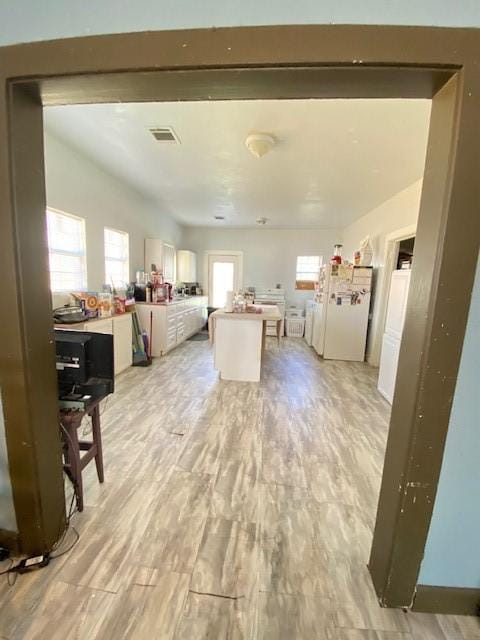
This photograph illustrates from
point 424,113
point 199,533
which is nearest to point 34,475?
point 199,533

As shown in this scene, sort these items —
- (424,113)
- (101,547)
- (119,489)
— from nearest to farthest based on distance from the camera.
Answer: (101,547), (119,489), (424,113)

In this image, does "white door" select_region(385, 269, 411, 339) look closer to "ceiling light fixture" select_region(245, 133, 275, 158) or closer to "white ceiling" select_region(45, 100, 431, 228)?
"white ceiling" select_region(45, 100, 431, 228)

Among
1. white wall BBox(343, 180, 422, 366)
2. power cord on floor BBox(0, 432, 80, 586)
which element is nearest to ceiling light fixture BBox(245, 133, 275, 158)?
white wall BBox(343, 180, 422, 366)

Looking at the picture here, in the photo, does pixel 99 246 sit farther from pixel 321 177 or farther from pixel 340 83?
pixel 340 83

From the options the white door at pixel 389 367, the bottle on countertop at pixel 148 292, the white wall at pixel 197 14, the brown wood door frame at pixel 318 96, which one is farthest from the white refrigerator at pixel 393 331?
the bottle on countertop at pixel 148 292

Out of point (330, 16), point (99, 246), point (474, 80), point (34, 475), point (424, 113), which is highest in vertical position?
point (424, 113)

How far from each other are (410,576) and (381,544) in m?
0.13

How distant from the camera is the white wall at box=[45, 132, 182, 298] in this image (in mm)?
2820

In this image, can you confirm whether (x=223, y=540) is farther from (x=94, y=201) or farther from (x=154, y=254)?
(x=154, y=254)

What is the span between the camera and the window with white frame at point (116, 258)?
12.8 feet

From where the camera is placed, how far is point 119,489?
5.54 feet

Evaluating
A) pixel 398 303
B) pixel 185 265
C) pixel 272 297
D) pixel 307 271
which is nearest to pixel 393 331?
pixel 398 303

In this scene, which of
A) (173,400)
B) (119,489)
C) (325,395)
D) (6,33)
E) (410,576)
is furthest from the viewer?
(325,395)

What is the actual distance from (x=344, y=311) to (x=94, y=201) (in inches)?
163
